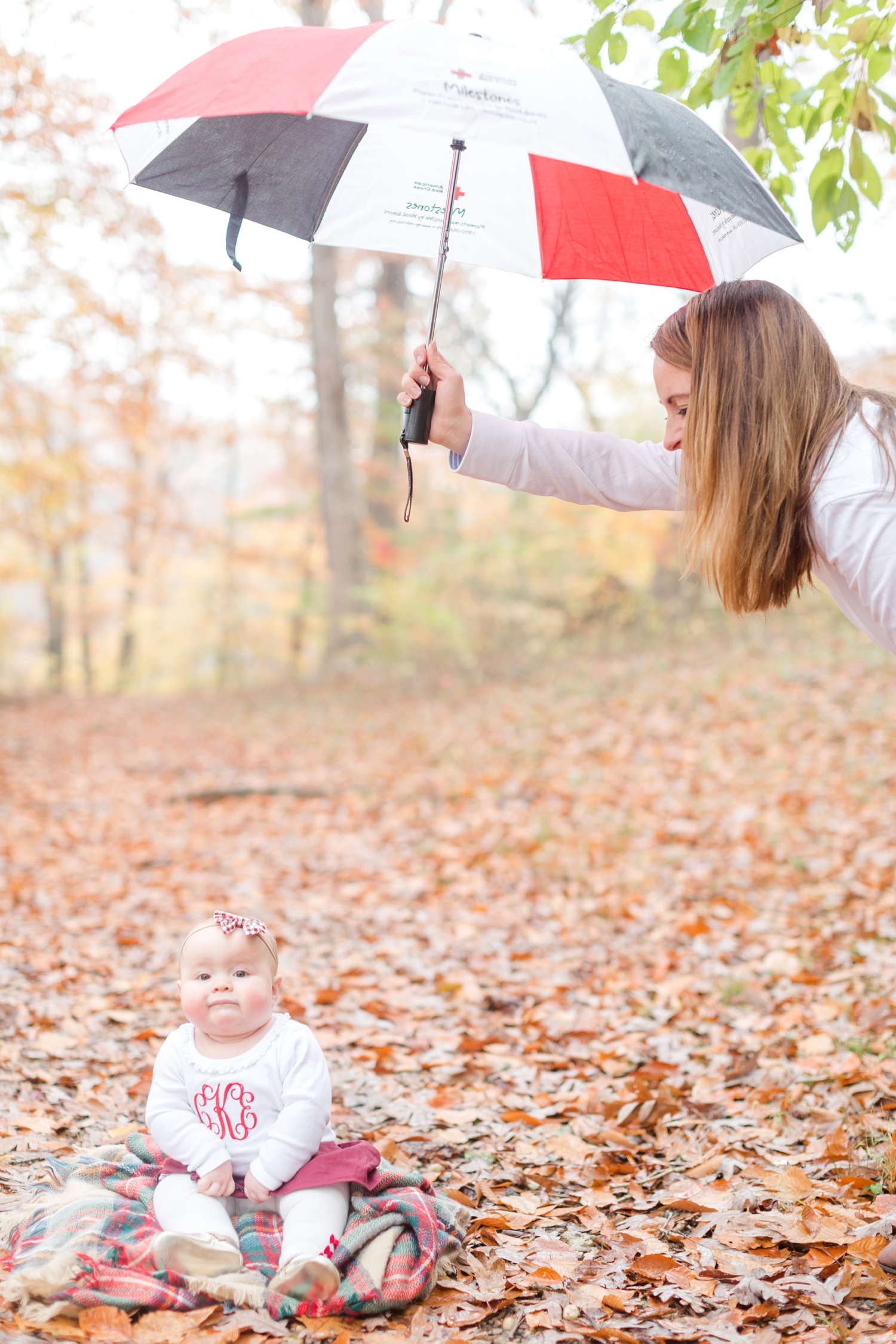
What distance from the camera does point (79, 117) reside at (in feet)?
34.7

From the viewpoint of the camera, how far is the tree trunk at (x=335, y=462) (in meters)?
13.9

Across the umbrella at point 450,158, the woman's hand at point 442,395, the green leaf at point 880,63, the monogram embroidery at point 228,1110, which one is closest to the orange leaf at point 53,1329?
the monogram embroidery at point 228,1110

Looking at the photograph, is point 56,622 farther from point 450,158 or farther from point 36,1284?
point 36,1284

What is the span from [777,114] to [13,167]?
373 inches

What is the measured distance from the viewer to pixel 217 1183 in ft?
7.84

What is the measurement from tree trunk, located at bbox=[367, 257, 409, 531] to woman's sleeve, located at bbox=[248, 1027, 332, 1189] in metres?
13.6

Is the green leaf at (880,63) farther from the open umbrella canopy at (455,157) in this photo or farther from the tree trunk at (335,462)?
the tree trunk at (335,462)

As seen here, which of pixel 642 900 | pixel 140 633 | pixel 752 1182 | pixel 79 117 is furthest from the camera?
pixel 140 633

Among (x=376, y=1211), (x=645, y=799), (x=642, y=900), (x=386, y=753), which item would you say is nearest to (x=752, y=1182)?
(x=376, y=1211)

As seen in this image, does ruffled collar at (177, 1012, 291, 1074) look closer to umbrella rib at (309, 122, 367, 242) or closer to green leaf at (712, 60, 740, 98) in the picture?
umbrella rib at (309, 122, 367, 242)

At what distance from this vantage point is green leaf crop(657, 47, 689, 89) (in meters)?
3.20

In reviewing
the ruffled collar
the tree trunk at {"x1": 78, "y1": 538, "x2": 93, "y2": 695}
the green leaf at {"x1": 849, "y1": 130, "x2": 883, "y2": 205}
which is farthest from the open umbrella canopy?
the tree trunk at {"x1": 78, "y1": 538, "x2": 93, "y2": 695}

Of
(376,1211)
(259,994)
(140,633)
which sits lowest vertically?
(140,633)

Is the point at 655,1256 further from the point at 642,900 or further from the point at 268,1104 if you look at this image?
the point at 642,900
